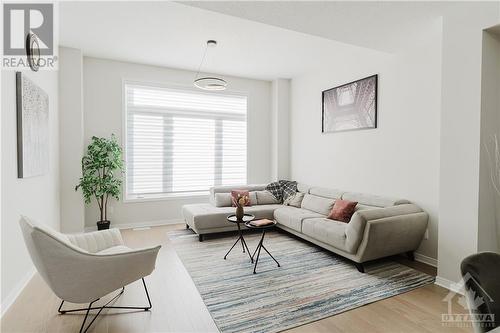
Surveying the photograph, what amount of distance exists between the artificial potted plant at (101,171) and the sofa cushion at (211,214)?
132 centimetres

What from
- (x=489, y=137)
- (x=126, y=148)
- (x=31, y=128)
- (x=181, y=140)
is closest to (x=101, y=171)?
(x=126, y=148)

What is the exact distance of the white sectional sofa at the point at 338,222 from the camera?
2.96 metres

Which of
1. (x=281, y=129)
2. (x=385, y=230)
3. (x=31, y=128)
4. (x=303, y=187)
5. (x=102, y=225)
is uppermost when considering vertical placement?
(x=281, y=129)

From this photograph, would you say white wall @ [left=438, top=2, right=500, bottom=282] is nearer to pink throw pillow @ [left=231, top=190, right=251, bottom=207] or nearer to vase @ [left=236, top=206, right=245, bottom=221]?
vase @ [left=236, top=206, right=245, bottom=221]

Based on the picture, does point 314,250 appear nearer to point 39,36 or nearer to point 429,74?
point 429,74

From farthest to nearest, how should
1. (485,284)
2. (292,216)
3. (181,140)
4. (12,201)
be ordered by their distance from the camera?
(181,140), (292,216), (12,201), (485,284)

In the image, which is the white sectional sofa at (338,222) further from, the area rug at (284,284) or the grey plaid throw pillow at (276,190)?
the area rug at (284,284)

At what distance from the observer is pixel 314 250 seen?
3783 mm

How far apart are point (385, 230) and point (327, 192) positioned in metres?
Result: 1.64

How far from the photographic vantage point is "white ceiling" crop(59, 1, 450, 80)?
105 inches

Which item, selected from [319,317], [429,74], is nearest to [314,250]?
[319,317]

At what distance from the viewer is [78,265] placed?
1871mm

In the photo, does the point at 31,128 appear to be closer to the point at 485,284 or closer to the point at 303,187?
the point at 485,284

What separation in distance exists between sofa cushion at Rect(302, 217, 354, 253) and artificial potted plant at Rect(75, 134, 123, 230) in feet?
10.5
